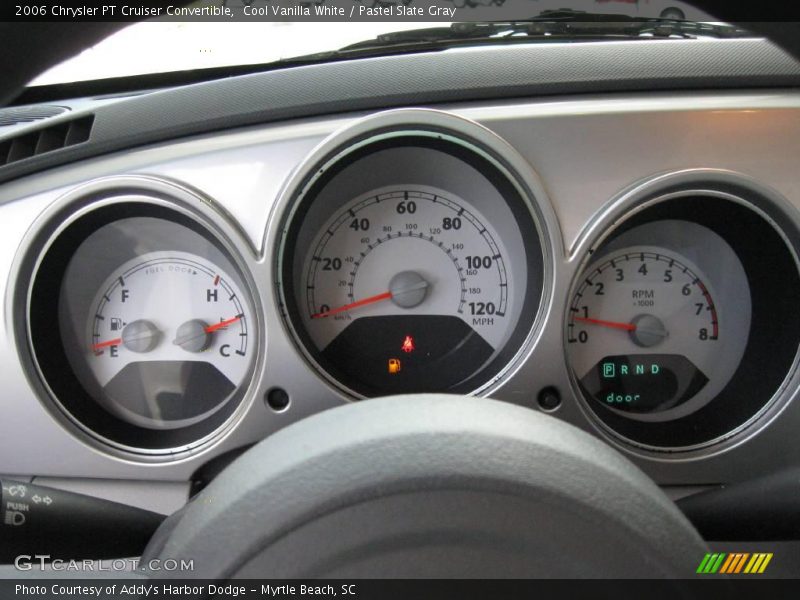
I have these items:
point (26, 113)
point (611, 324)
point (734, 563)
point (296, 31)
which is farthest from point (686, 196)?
point (26, 113)

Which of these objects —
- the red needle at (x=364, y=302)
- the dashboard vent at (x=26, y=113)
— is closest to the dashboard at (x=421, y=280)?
the red needle at (x=364, y=302)

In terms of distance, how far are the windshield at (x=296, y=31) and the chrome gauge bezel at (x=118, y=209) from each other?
351mm

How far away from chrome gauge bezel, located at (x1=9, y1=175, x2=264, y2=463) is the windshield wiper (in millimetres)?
499

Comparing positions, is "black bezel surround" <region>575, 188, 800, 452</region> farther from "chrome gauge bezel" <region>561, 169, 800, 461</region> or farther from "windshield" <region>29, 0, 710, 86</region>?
"windshield" <region>29, 0, 710, 86</region>

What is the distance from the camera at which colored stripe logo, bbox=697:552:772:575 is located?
3.64ft

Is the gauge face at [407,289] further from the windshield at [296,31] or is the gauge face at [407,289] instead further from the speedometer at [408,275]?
the windshield at [296,31]

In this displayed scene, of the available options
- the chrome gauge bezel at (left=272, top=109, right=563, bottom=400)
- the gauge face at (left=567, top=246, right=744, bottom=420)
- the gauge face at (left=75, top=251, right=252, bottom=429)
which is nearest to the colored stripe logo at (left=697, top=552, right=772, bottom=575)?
the gauge face at (left=567, top=246, right=744, bottom=420)

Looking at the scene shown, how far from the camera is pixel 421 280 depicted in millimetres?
1951

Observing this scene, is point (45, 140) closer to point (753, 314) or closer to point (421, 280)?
point (421, 280)

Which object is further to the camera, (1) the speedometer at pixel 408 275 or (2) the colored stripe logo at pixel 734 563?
(1) the speedometer at pixel 408 275

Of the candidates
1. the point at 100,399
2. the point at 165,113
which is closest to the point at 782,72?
the point at 165,113

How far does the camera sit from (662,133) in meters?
1.72

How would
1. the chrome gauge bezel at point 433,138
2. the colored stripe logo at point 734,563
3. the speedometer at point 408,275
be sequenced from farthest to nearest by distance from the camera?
1. the speedometer at point 408,275
2. the chrome gauge bezel at point 433,138
3. the colored stripe logo at point 734,563

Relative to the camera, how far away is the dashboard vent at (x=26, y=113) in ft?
6.29
